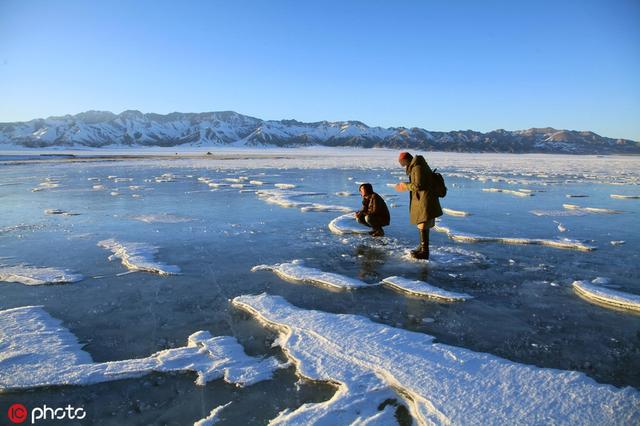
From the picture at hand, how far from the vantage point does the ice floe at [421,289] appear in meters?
4.51

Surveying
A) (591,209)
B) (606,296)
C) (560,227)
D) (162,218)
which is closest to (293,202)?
(162,218)

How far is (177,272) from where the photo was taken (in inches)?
216

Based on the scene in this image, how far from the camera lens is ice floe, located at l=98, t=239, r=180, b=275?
5.61 m

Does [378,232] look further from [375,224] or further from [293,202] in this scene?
[293,202]

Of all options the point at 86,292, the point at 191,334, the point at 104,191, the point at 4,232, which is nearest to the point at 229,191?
the point at 104,191

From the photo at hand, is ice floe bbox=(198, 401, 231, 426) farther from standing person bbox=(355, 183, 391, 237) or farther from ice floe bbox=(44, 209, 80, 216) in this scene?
ice floe bbox=(44, 209, 80, 216)

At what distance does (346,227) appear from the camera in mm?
8227

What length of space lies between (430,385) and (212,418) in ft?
4.73

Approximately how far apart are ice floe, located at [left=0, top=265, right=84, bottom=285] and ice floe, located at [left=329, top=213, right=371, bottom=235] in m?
4.42

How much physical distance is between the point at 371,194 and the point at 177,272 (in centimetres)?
377

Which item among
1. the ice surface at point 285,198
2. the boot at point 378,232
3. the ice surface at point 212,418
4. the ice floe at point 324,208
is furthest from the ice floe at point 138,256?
the ice surface at point 285,198

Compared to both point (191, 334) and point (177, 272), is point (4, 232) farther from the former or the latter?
point (191, 334)

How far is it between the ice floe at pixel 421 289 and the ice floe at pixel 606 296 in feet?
4.28

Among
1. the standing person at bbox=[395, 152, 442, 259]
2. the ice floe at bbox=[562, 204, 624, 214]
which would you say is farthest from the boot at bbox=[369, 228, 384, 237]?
the ice floe at bbox=[562, 204, 624, 214]
